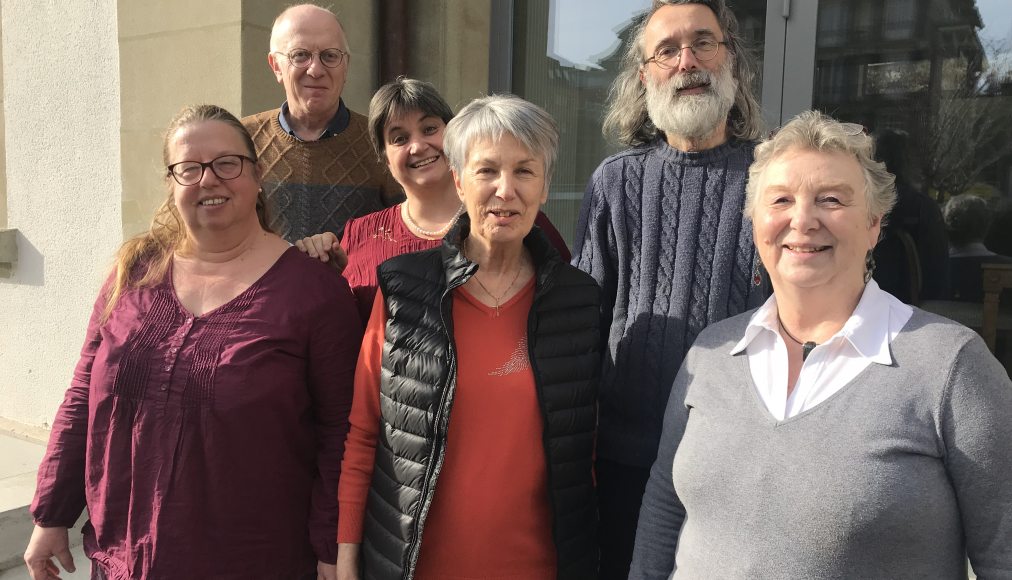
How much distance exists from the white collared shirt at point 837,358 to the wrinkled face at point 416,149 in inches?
47.8

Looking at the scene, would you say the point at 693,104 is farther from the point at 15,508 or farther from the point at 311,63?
the point at 15,508

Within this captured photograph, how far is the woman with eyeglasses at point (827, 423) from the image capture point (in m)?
1.42

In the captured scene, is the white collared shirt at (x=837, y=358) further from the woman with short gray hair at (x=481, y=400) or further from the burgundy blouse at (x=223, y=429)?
the burgundy blouse at (x=223, y=429)

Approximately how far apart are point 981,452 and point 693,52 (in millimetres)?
1361

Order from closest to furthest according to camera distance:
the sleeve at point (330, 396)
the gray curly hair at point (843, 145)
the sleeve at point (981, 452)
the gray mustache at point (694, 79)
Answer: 1. the sleeve at point (981, 452)
2. the gray curly hair at point (843, 145)
3. the sleeve at point (330, 396)
4. the gray mustache at point (694, 79)

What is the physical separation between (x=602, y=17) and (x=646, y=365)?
2.54 meters

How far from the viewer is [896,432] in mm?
1438

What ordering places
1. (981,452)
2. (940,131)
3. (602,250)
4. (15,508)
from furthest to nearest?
(15,508)
(940,131)
(602,250)
(981,452)

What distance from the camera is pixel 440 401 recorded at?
1.82m

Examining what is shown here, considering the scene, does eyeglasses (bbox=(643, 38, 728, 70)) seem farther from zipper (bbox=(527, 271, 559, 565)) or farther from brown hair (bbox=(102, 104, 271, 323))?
brown hair (bbox=(102, 104, 271, 323))

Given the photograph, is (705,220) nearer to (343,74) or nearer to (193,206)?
(193,206)

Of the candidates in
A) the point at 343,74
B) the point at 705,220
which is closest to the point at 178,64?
the point at 343,74

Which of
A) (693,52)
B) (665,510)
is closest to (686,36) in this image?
(693,52)

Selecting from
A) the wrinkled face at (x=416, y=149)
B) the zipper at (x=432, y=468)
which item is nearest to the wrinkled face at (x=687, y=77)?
the wrinkled face at (x=416, y=149)
